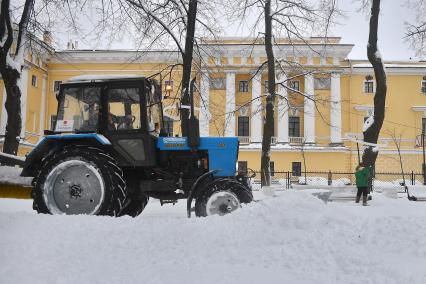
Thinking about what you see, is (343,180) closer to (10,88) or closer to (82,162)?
(10,88)

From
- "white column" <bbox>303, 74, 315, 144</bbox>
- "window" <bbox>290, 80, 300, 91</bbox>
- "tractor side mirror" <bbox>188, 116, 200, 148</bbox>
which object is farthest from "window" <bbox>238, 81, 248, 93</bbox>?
"tractor side mirror" <bbox>188, 116, 200, 148</bbox>

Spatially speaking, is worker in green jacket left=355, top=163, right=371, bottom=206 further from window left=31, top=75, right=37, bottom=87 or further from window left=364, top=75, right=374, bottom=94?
window left=31, top=75, right=37, bottom=87

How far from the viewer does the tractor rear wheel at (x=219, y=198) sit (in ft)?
24.3

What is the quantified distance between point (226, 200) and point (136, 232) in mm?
2076

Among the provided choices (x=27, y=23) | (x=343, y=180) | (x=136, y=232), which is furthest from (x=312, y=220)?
(x=343, y=180)

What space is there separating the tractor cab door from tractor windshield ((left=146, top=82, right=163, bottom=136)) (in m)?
0.15

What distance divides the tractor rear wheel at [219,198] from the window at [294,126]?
122 feet

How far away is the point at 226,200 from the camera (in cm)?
746

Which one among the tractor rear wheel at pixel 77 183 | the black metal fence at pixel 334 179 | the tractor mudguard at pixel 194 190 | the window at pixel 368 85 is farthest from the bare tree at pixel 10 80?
the window at pixel 368 85

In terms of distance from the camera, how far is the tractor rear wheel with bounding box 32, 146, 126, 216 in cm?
745

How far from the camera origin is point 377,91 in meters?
15.0

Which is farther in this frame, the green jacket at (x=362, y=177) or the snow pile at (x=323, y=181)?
the snow pile at (x=323, y=181)

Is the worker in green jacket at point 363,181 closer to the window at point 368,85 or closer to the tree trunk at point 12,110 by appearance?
the tree trunk at point 12,110

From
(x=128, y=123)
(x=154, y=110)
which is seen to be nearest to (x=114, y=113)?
(x=128, y=123)
